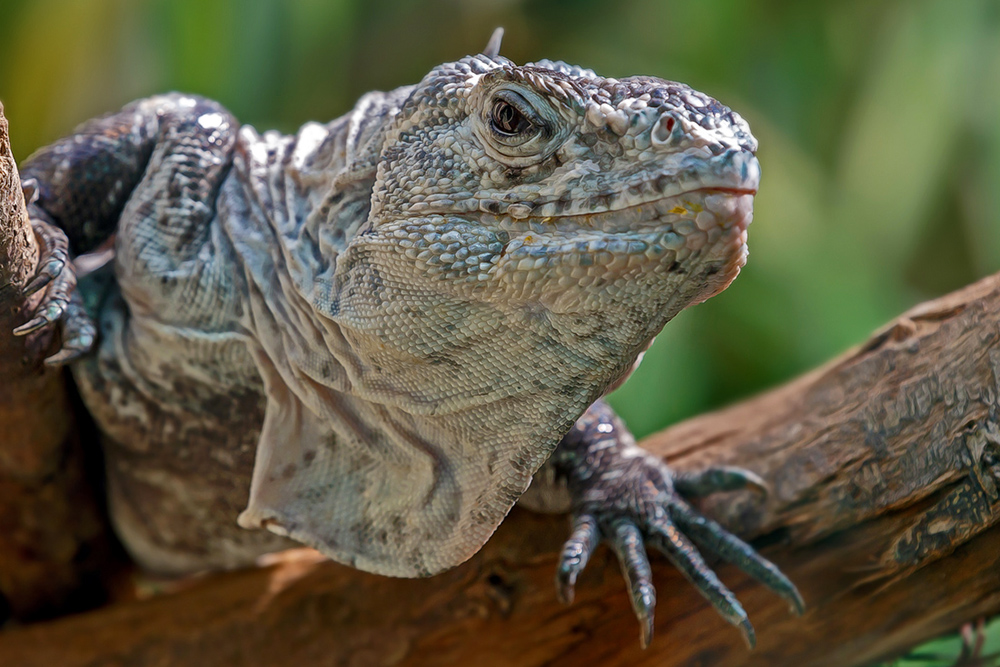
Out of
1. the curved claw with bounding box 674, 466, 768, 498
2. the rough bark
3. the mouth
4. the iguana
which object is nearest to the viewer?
the mouth

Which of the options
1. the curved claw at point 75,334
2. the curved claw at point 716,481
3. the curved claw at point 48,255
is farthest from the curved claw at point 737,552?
the curved claw at point 48,255

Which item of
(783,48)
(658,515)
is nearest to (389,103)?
(658,515)

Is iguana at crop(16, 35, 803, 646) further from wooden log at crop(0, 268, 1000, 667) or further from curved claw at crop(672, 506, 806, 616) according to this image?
wooden log at crop(0, 268, 1000, 667)

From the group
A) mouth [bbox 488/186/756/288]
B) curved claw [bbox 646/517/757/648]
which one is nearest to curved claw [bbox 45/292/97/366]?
mouth [bbox 488/186/756/288]

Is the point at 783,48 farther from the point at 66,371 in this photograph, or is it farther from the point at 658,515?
the point at 66,371

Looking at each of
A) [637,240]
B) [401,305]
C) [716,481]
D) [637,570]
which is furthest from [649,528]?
[637,240]

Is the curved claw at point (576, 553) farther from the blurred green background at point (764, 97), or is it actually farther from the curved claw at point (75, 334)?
the blurred green background at point (764, 97)
